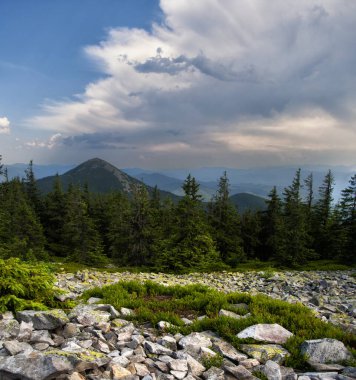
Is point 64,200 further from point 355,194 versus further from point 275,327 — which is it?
point 275,327

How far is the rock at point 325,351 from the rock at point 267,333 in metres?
0.68

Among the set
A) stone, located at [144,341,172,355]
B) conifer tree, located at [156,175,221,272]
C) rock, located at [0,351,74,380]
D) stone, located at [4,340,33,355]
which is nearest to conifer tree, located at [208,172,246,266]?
conifer tree, located at [156,175,221,272]

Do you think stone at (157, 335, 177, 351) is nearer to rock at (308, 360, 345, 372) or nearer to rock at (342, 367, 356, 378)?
rock at (308, 360, 345, 372)

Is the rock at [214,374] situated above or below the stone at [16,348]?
below

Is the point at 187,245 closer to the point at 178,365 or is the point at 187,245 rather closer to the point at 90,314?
the point at 90,314

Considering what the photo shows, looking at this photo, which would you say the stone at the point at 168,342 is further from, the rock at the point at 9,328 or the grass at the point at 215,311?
the rock at the point at 9,328

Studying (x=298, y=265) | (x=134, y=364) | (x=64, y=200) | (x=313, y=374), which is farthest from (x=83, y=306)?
(x=64, y=200)

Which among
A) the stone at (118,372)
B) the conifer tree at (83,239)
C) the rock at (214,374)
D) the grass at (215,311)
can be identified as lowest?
the conifer tree at (83,239)

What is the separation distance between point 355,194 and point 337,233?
781cm

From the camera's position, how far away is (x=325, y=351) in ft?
21.1

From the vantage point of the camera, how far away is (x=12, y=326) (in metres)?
6.87

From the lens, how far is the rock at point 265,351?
20.9 ft

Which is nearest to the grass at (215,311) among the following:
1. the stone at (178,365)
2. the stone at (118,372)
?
the stone at (178,365)

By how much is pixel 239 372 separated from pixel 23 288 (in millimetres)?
6087
